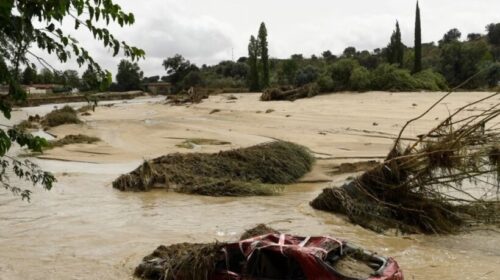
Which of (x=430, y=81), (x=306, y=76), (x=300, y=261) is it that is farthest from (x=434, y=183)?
(x=306, y=76)

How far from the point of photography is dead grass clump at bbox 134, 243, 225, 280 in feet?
22.4

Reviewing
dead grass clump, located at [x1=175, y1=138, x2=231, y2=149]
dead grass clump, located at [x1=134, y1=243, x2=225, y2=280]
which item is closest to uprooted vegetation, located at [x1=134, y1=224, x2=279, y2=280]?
A: dead grass clump, located at [x1=134, y1=243, x2=225, y2=280]

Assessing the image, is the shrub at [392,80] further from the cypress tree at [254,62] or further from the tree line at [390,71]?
the cypress tree at [254,62]

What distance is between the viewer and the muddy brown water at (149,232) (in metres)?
9.15

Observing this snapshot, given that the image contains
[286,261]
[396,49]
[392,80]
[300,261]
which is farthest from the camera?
[396,49]

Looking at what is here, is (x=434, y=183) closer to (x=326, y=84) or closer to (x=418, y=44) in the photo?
(x=326, y=84)

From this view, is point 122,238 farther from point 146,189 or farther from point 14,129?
point 14,129

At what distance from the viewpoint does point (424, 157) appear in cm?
1088

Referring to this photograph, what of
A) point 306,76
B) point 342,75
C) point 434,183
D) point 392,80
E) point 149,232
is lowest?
point 149,232

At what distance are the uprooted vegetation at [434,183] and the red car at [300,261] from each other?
4.48 meters

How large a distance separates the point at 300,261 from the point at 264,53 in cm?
6877

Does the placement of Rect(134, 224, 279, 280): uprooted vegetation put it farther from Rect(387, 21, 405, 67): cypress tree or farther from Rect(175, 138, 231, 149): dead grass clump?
Rect(387, 21, 405, 67): cypress tree

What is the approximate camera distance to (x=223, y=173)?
16719 mm

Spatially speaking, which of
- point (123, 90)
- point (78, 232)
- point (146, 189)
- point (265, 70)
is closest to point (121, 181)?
point (146, 189)
